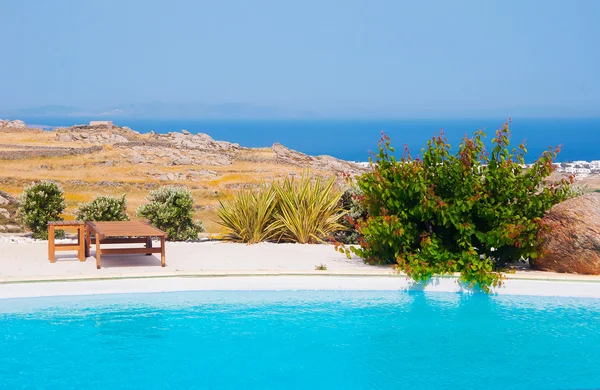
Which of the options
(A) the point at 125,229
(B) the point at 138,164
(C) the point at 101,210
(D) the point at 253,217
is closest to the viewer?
(A) the point at 125,229

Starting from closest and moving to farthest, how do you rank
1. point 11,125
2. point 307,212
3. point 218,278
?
1. point 218,278
2. point 307,212
3. point 11,125

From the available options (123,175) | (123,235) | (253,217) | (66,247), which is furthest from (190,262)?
(123,175)

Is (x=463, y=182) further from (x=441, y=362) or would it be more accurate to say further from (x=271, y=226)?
(x=271, y=226)

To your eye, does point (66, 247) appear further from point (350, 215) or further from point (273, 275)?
point (350, 215)

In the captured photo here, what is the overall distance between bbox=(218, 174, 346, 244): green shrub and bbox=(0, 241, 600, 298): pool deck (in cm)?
152

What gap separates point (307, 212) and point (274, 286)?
2758mm

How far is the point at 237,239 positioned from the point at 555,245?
446 cm

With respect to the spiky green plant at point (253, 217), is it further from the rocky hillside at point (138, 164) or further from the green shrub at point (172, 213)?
the rocky hillside at point (138, 164)

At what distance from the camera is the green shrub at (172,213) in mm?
11164

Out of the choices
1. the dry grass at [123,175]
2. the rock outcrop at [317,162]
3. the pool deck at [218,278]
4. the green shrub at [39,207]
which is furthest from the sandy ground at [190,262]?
the rock outcrop at [317,162]

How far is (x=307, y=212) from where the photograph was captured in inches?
416

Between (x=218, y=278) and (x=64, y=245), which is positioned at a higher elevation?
(x=64, y=245)

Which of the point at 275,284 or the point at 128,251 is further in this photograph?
the point at 128,251

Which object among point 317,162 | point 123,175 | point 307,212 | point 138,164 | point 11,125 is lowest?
point 123,175
